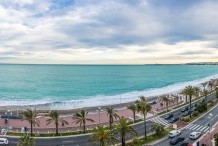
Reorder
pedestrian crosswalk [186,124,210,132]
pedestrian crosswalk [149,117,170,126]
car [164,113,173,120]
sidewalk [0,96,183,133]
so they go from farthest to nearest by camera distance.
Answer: car [164,113,173,120] → pedestrian crosswalk [149,117,170,126] → sidewalk [0,96,183,133] → pedestrian crosswalk [186,124,210,132]

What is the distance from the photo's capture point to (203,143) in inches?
2494

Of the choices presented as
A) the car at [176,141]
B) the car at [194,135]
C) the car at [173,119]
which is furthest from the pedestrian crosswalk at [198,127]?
the car at [176,141]

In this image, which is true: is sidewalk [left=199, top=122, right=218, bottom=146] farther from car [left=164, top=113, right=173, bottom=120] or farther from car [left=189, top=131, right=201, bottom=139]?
car [left=164, top=113, right=173, bottom=120]

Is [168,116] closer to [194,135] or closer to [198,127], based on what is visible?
[198,127]

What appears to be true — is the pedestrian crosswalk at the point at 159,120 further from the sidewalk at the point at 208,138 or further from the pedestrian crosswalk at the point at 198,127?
the sidewalk at the point at 208,138

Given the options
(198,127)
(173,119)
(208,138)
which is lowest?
(208,138)

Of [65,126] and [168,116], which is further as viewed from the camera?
[168,116]

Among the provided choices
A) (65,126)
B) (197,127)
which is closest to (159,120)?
(197,127)

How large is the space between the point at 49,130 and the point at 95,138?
2750 centimetres

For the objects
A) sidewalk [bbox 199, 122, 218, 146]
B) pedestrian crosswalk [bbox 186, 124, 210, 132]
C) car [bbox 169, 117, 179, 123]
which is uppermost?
car [bbox 169, 117, 179, 123]

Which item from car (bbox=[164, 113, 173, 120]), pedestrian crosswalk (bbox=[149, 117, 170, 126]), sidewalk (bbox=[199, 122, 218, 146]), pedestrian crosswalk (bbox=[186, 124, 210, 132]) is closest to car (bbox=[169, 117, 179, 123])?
car (bbox=[164, 113, 173, 120])

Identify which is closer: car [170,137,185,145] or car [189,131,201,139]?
car [170,137,185,145]

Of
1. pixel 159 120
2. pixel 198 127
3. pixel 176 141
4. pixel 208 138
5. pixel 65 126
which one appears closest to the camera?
pixel 176 141

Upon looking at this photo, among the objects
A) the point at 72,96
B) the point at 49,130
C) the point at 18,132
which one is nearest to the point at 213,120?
the point at 49,130
